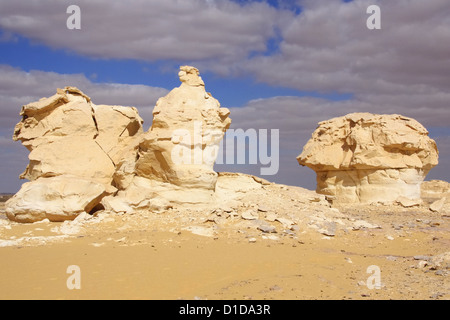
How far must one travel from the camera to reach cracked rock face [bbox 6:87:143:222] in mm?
10031

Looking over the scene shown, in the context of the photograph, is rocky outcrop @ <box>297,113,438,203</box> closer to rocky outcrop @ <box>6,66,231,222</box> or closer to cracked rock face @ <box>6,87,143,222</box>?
rocky outcrop @ <box>6,66,231,222</box>

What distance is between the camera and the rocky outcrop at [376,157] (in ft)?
56.6

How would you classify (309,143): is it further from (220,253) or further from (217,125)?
(220,253)

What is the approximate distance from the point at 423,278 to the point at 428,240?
4.41 metres

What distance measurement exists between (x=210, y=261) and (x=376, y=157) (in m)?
12.1

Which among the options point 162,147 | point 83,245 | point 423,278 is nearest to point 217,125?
point 162,147

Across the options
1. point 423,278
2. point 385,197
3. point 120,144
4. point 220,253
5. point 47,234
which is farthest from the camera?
point 385,197

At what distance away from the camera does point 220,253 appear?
25.6 ft

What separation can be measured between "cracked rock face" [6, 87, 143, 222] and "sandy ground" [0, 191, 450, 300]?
51cm

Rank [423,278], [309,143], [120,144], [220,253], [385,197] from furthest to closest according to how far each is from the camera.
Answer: [309,143] < [385,197] < [120,144] < [220,253] < [423,278]

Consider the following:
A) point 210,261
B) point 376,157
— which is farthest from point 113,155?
point 376,157

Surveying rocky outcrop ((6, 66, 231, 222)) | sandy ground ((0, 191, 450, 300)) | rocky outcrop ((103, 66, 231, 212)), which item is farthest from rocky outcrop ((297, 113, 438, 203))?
rocky outcrop ((103, 66, 231, 212))

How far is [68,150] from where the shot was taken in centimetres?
1141

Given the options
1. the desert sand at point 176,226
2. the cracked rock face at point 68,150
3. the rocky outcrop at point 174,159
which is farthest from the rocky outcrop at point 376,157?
the cracked rock face at point 68,150
